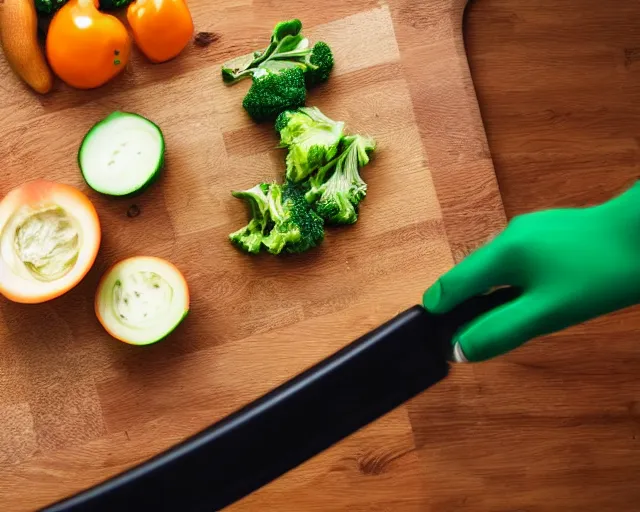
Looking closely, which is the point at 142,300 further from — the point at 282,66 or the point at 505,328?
the point at 505,328

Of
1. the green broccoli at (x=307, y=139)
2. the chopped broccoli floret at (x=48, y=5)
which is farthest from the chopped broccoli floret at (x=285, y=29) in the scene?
the chopped broccoli floret at (x=48, y=5)

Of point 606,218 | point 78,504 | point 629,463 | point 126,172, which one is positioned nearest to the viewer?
point 606,218

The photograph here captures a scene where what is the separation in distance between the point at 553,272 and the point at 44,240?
0.99 meters

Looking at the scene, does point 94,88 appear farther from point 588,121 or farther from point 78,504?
point 588,121

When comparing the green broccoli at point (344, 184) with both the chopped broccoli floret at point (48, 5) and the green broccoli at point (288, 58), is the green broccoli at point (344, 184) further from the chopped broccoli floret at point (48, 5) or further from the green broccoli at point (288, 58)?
the chopped broccoli floret at point (48, 5)

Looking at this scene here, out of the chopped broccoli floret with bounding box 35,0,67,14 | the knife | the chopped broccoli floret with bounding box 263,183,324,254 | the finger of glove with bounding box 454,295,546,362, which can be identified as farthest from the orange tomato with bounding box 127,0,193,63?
the finger of glove with bounding box 454,295,546,362

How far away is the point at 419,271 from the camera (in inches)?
55.2

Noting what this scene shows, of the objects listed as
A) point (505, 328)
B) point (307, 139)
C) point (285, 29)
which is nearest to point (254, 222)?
point (307, 139)

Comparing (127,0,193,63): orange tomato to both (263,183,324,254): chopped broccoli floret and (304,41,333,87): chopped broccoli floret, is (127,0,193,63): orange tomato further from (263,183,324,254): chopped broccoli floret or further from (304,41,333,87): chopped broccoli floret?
(263,183,324,254): chopped broccoli floret

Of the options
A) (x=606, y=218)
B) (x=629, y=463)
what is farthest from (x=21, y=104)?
(x=629, y=463)

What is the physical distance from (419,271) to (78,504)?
0.82 m

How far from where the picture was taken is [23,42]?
1.34 m

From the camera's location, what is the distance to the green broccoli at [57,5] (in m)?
1.35

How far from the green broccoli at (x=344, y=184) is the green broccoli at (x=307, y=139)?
0.02 m
